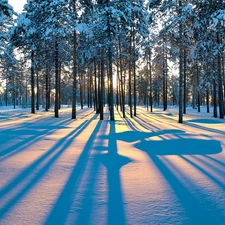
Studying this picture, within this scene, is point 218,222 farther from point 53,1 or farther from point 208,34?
point 53,1

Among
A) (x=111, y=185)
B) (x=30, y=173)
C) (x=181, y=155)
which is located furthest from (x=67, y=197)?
(x=181, y=155)

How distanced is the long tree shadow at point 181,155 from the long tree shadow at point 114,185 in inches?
32.3

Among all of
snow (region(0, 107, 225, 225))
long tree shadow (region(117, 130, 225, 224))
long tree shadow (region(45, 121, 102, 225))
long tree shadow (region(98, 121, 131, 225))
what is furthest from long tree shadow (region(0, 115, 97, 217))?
long tree shadow (region(117, 130, 225, 224))

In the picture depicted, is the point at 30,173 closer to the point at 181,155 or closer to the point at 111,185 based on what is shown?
the point at 111,185

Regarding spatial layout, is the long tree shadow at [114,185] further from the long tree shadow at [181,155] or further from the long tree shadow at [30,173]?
the long tree shadow at [30,173]

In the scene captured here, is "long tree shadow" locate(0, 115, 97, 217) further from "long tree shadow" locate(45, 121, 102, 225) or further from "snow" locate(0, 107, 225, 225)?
"long tree shadow" locate(45, 121, 102, 225)

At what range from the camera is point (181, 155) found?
634 cm

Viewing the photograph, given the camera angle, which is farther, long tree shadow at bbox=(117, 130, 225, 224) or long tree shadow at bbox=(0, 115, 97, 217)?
long tree shadow at bbox=(0, 115, 97, 217)

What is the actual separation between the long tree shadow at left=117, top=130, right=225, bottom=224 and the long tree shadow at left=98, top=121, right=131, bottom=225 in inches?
32.3

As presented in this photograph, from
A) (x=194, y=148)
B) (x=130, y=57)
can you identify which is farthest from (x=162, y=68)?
(x=194, y=148)

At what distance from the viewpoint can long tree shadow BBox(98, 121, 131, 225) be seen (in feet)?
9.50

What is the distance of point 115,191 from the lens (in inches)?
148

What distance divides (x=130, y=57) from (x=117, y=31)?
13.3 ft

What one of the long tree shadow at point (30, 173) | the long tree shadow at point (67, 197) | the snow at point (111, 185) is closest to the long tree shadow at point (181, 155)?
the snow at point (111, 185)
